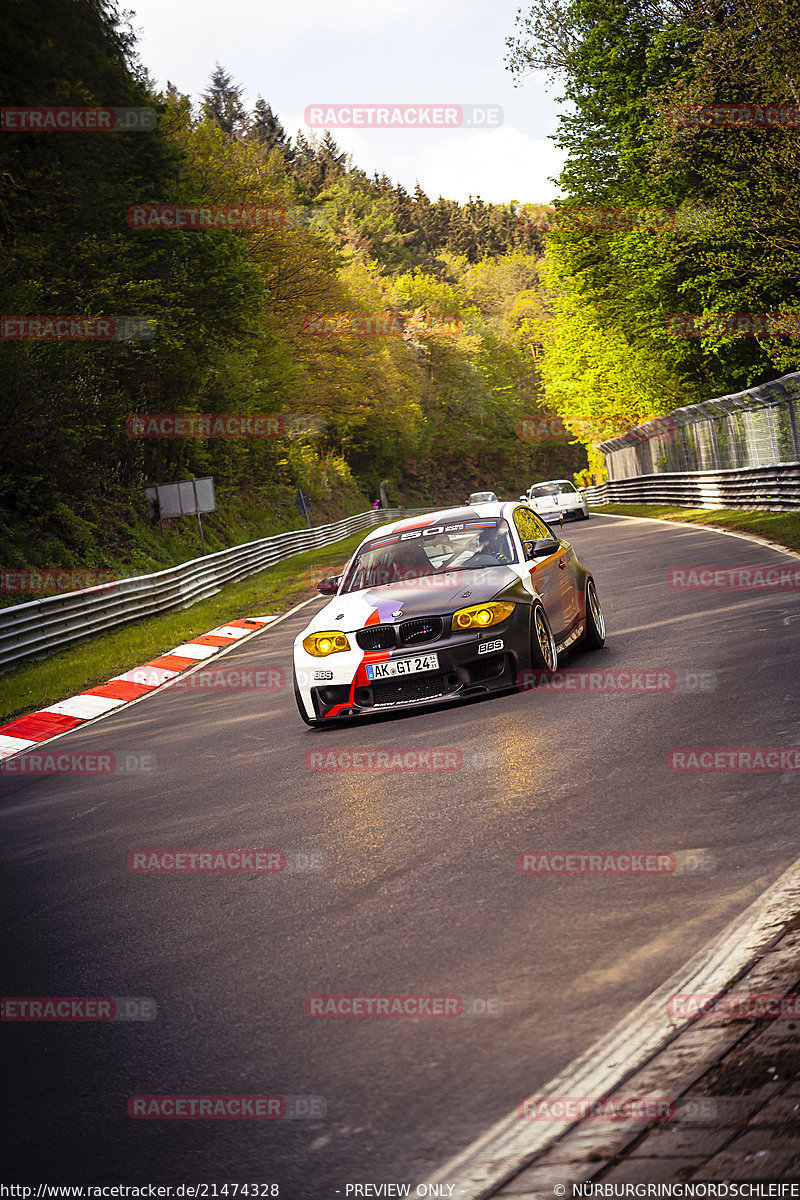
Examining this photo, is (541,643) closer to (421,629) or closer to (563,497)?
(421,629)

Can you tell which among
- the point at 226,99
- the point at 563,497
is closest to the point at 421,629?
the point at 563,497

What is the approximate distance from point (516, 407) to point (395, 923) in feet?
359

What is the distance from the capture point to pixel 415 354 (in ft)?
306

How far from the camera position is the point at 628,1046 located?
10.9 ft

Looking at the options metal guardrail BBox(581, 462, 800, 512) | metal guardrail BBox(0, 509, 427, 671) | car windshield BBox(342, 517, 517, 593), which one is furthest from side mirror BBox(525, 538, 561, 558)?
metal guardrail BBox(581, 462, 800, 512)

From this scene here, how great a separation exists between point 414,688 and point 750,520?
17.8m

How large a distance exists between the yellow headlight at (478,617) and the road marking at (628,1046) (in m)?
4.53

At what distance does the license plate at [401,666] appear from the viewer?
878 cm

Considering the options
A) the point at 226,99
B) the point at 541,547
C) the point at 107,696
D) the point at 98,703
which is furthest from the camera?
the point at 226,99

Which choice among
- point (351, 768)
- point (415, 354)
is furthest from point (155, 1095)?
point (415, 354)

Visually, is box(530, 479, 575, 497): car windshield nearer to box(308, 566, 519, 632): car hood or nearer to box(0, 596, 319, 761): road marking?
box(0, 596, 319, 761): road marking

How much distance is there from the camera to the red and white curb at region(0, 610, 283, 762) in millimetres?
12719

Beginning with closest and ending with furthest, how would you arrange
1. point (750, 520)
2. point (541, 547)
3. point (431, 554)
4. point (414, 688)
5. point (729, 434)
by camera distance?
point (414, 688), point (541, 547), point (431, 554), point (750, 520), point (729, 434)

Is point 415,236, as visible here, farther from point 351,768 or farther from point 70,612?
point 351,768
